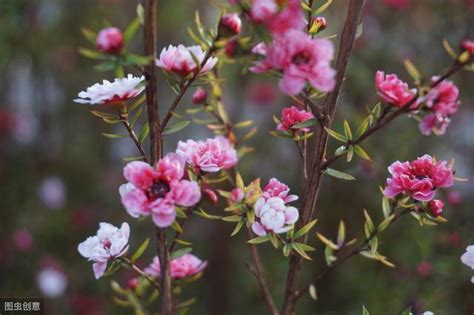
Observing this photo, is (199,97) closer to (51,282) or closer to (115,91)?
(115,91)

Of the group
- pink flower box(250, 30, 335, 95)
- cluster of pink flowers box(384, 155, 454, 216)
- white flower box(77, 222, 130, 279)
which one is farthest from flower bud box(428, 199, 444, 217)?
white flower box(77, 222, 130, 279)

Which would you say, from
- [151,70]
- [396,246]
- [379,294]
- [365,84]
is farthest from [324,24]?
[365,84]

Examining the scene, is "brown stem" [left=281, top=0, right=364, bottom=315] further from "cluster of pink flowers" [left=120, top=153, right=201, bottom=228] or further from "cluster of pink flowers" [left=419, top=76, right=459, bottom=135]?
"cluster of pink flowers" [left=120, top=153, right=201, bottom=228]

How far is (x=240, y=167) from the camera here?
1988mm

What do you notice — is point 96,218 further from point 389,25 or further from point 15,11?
point 389,25

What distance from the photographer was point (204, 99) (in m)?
1.00

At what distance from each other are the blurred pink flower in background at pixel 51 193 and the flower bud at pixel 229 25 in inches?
76.7

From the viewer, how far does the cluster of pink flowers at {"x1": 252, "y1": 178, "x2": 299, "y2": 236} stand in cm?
71

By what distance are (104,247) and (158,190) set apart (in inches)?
6.6

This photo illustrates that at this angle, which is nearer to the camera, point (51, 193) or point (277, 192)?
point (277, 192)

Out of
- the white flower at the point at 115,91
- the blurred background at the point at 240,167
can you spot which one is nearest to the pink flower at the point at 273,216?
the white flower at the point at 115,91

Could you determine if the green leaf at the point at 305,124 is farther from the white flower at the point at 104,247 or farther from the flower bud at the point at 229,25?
the white flower at the point at 104,247

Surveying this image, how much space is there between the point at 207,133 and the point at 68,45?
2.91ft

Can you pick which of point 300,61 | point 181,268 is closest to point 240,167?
point 181,268
